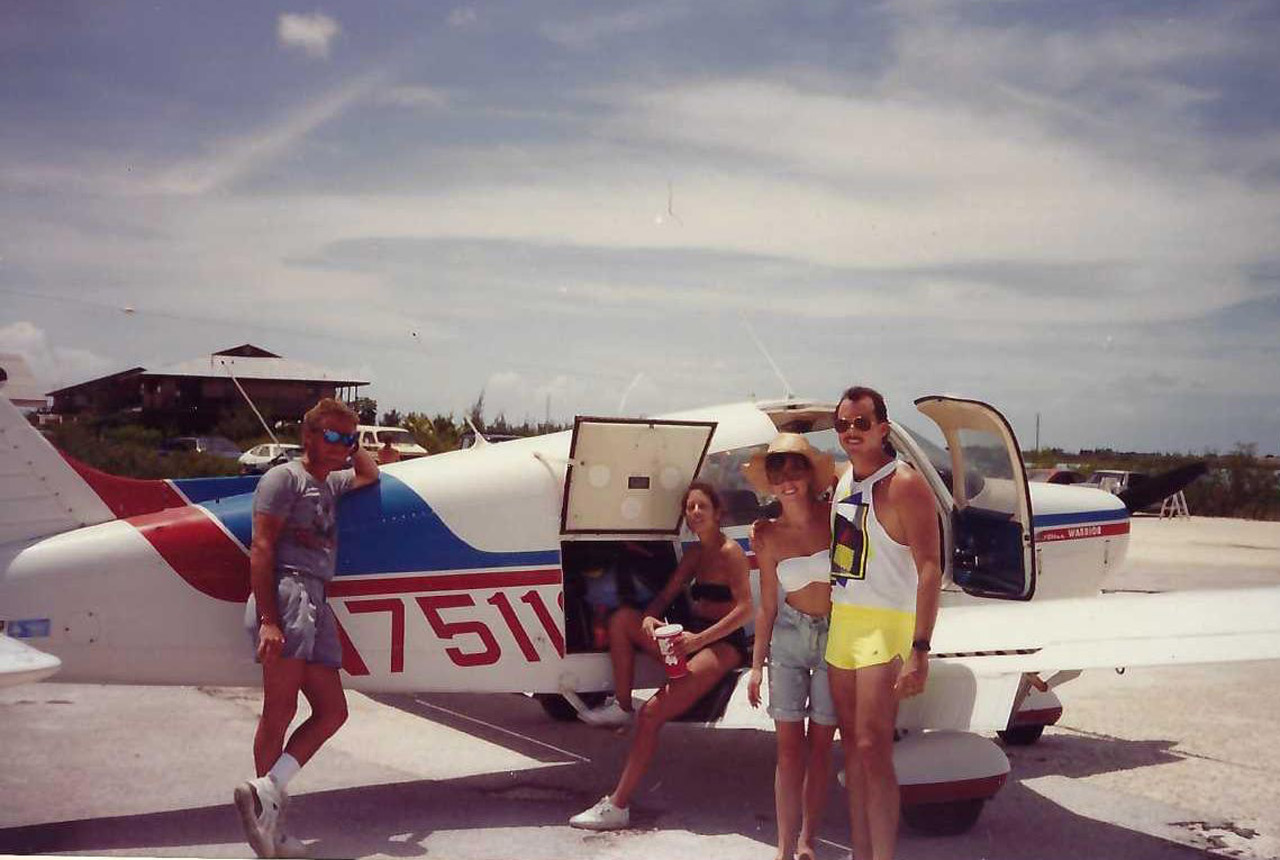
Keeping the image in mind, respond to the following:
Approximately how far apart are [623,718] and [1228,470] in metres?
32.3

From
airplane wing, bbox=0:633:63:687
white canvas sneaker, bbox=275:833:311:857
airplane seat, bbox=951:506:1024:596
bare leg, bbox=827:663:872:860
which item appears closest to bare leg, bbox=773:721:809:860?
bare leg, bbox=827:663:872:860

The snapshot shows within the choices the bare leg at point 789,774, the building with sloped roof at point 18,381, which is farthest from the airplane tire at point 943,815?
the building with sloped roof at point 18,381

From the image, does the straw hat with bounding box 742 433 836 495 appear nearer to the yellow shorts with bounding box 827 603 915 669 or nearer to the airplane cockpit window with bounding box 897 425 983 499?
the yellow shorts with bounding box 827 603 915 669

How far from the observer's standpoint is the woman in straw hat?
416 centimetres

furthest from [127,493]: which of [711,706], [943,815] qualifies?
[943,815]

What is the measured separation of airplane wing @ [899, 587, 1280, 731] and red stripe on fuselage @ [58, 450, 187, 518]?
358cm

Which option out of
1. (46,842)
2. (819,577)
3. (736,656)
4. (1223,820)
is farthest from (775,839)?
(46,842)

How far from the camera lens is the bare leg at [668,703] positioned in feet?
15.5

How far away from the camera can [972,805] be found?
15.8 feet

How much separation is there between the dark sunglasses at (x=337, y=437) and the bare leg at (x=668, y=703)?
1.80 metres

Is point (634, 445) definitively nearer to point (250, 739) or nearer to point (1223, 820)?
point (250, 739)

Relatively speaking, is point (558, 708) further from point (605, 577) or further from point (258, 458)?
point (258, 458)

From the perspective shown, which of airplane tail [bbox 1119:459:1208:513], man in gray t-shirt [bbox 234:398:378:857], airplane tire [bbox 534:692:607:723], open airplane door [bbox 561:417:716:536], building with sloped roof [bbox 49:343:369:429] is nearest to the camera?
man in gray t-shirt [bbox 234:398:378:857]

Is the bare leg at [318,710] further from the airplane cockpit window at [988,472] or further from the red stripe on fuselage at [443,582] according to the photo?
the airplane cockpit window at [988,472]
